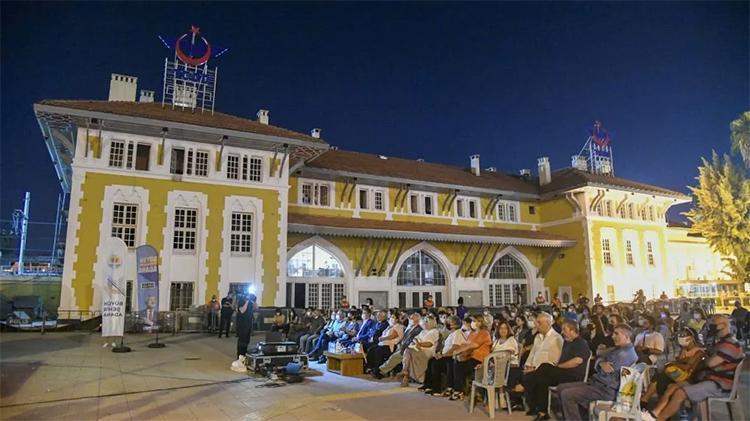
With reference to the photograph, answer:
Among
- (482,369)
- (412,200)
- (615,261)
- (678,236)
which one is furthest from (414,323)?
(678,236)

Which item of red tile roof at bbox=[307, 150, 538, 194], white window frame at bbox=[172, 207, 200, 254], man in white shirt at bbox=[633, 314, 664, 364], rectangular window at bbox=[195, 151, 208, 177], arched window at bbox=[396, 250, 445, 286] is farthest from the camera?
arched window at bbox=[396, 250, 445, 286]

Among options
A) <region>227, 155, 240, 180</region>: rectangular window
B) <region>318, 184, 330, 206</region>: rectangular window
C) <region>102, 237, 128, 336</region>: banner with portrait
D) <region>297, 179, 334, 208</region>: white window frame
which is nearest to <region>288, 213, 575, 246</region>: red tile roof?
<region>297, 179, 334, 208</region>: white window frame

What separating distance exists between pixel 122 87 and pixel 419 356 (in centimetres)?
1791

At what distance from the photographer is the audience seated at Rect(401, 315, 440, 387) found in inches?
328

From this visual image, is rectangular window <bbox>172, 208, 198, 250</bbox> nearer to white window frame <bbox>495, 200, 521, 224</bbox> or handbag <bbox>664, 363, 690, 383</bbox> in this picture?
handbag <bbox>664, 363, 690, 383</bbox>

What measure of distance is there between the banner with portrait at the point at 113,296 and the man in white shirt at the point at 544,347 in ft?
30.6

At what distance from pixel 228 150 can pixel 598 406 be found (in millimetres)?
16376

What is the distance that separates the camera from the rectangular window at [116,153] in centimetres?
1712

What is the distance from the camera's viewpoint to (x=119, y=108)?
17.1 meters

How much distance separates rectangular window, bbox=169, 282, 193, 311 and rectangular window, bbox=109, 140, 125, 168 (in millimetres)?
4679

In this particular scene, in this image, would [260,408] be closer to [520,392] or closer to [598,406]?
[520,392]

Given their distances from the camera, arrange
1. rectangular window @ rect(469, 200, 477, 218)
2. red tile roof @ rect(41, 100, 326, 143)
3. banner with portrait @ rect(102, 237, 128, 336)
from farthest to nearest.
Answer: rectangular window @ rect(469, 200, 477, 218)
red tile roof @ rect(41, 100, 326, 143)
banner with portrait @ rect(102, 237, 128, 336)

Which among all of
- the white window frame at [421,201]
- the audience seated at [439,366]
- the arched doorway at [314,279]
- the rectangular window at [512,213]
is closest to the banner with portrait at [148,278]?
the audience seated at [439,366]

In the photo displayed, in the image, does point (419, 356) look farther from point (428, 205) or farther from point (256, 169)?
point (428, 205)
